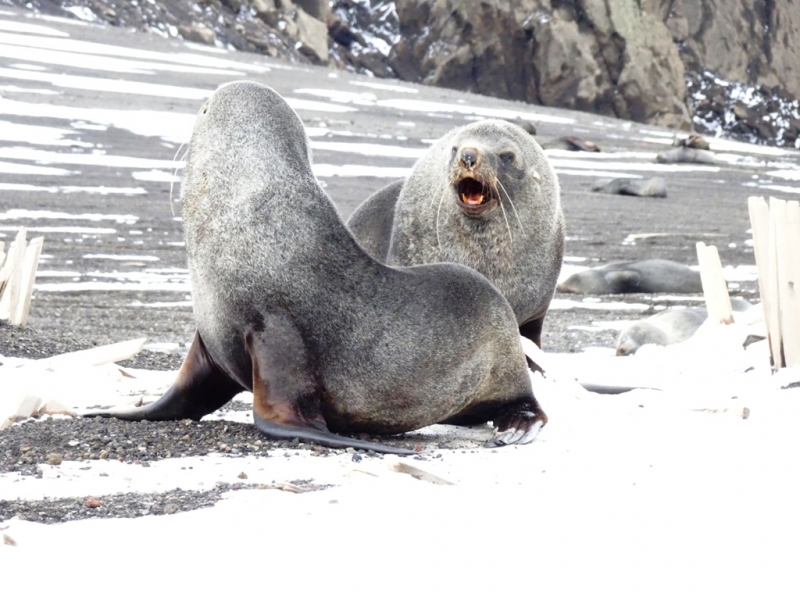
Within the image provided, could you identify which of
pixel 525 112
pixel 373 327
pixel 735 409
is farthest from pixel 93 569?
pixel 525 112

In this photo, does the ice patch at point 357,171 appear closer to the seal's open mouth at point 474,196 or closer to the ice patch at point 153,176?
the ice patch at point 153,176

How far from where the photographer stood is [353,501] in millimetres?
3486

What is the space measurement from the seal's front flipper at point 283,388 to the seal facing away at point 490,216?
7.37ft

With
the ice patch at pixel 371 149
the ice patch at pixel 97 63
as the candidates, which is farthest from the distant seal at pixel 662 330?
the ice patch at pixel 97 63

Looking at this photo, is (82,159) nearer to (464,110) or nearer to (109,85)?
(109,85)

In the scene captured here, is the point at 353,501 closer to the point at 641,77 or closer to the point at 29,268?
the point at 29,268

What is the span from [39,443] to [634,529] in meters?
2.17

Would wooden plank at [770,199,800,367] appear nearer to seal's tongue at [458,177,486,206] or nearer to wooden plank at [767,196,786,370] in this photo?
wooden plank at [767,196,786,370]

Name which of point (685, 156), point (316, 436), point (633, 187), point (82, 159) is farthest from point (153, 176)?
point (316, 436)

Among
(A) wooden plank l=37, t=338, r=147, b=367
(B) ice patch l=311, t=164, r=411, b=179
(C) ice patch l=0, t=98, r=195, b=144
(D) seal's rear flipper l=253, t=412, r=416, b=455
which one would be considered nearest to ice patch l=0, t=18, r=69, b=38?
(C) ice patch l=0, t=98, r=195, b=144

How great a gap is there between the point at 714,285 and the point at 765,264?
1188mm

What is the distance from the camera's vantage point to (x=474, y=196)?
6.81 meters

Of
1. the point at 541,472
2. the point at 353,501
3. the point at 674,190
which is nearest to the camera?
the point at 353,501

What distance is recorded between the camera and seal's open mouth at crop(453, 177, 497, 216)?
675 centimetres
